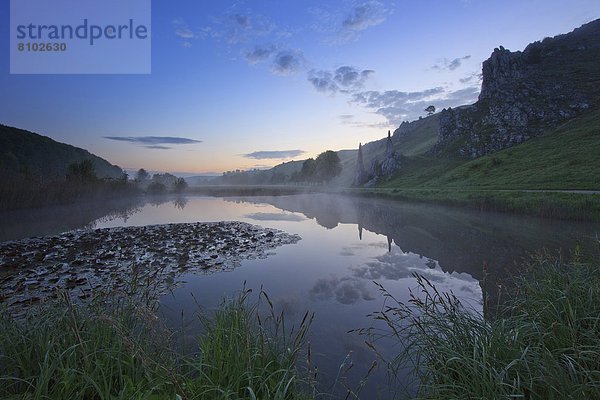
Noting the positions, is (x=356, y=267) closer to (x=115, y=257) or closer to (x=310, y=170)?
(x=115, y=257)

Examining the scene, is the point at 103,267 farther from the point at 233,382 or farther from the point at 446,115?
the point at 446,115

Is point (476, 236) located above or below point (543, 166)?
below

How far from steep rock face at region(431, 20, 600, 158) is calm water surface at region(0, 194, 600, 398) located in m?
78.6

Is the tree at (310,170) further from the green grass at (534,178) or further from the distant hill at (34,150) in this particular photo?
the distant hill at (34,150)

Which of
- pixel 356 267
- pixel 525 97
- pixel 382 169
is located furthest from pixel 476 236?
pixel 525 97

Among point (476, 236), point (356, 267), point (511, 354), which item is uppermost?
point (511, 354)

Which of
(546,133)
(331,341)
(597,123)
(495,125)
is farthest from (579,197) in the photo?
(495,125)

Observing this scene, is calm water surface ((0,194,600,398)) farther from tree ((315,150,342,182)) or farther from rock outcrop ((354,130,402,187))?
tree ((315,150,342,182))

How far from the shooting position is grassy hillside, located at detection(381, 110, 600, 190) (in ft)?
149

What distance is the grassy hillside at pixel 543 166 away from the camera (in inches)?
1786

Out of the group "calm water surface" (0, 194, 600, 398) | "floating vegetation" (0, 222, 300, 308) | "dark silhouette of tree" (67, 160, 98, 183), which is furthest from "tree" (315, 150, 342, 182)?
"floating vegetation" (0, 222, 300, 308)

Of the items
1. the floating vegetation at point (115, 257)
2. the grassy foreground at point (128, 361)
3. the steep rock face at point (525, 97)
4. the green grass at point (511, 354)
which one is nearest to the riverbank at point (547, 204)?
the floating vegetation at point (115, 257)

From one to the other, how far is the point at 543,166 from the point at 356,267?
6239 centimetres

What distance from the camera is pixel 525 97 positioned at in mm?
93688
